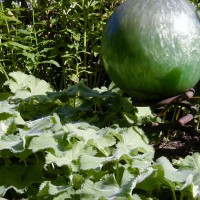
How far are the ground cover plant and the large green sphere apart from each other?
10.7 inches

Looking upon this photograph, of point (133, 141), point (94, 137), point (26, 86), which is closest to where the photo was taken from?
point (94, 137)

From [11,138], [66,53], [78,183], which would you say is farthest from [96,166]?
[66,53]

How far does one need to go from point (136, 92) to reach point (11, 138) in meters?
0.79

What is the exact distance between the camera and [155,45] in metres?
2.80

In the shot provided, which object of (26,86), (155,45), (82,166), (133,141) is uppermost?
(155,45)

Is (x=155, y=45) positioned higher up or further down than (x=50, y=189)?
higher up

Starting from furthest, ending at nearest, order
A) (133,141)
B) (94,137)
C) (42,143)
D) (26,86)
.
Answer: (26,86), (133,141), (94,137), (42,143)

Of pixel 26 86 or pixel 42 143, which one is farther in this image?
pixel 26 86

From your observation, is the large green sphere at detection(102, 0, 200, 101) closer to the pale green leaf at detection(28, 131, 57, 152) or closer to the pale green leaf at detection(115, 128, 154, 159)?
the pale green leaf at detection(115, 128, 154, 159)

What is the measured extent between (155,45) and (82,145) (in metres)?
0.69

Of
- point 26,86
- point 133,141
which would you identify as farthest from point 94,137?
point 26,86

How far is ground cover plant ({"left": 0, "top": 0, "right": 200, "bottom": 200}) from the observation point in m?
2.19

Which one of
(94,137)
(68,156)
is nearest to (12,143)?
(68,156)

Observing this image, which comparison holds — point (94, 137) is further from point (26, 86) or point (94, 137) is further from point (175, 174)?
A: point (26, 86)
